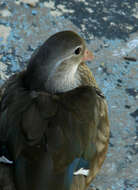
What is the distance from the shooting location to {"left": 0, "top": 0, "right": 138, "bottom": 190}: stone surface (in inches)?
99.3

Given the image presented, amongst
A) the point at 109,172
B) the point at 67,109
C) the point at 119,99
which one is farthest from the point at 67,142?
the point at 119,99

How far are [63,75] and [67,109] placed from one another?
0.29m

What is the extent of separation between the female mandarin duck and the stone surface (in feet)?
0.77

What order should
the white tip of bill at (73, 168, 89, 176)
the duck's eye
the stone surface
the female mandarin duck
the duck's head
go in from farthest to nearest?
the stone surface
the duck's eye
the duck's head
the white tip of bill at (73, 168, 89, 176)
the female mandarin duck

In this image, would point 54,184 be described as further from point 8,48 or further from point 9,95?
point 8,48

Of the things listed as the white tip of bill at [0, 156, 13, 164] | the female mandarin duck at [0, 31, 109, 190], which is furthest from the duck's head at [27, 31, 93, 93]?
the white tip of bill at [0, 156, 13, 164]

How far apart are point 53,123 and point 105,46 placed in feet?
3.91

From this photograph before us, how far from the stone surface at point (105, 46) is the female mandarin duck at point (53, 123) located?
235 millimetres

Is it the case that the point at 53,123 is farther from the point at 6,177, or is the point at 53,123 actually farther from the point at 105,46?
the point at 105,46

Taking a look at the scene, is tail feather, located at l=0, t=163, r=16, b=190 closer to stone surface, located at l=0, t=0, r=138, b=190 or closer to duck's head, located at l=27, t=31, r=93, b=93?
duck's head, located at l=27, t=31, r=93, b=93

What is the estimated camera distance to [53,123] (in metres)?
2.00

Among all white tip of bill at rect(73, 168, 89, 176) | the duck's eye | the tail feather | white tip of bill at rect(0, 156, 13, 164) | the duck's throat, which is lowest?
white tip of bill at rect(73, 168, 89, 176)

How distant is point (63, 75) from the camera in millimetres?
2326

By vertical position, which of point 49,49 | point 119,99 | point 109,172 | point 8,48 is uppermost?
point 49,49
